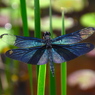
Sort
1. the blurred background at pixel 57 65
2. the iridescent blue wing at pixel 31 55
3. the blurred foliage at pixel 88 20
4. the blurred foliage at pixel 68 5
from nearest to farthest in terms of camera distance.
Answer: the iridescent blue wing at pixel 31 55
the blurred background at pixel 57 65
the blurred foliage at pixel 88 20
the blurred foliage at pixel 68 5

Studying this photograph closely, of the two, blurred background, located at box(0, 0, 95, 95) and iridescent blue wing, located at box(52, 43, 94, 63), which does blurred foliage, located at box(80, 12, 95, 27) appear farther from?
iridescent blue wing, located at box(52, 43, 94, 63)

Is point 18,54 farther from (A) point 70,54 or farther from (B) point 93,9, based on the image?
(B) point 93,9

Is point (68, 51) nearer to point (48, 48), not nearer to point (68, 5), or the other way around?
point (48, 48)

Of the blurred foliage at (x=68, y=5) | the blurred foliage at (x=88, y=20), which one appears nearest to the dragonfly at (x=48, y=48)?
the blurred foliage at (x=88, y=20)

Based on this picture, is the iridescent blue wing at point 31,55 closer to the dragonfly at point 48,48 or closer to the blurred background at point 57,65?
the dragonfly at point 48,48

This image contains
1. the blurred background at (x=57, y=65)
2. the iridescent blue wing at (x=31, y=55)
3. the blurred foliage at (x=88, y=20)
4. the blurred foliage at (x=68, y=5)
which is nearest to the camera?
the iridescent blue wing at (x=31, y=55)

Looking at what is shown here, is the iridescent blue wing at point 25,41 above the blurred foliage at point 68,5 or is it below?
below

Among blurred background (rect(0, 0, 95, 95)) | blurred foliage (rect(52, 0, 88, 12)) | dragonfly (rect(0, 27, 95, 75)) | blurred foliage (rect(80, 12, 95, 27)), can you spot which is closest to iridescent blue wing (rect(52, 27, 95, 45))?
dragonfly (rect(0, 27, 95, 75))

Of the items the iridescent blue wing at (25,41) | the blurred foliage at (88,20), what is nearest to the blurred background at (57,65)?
the blurred foliage at (88,20)

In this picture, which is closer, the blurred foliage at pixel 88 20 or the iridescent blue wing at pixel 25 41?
the iridescent blue wing at pixel 25 41
